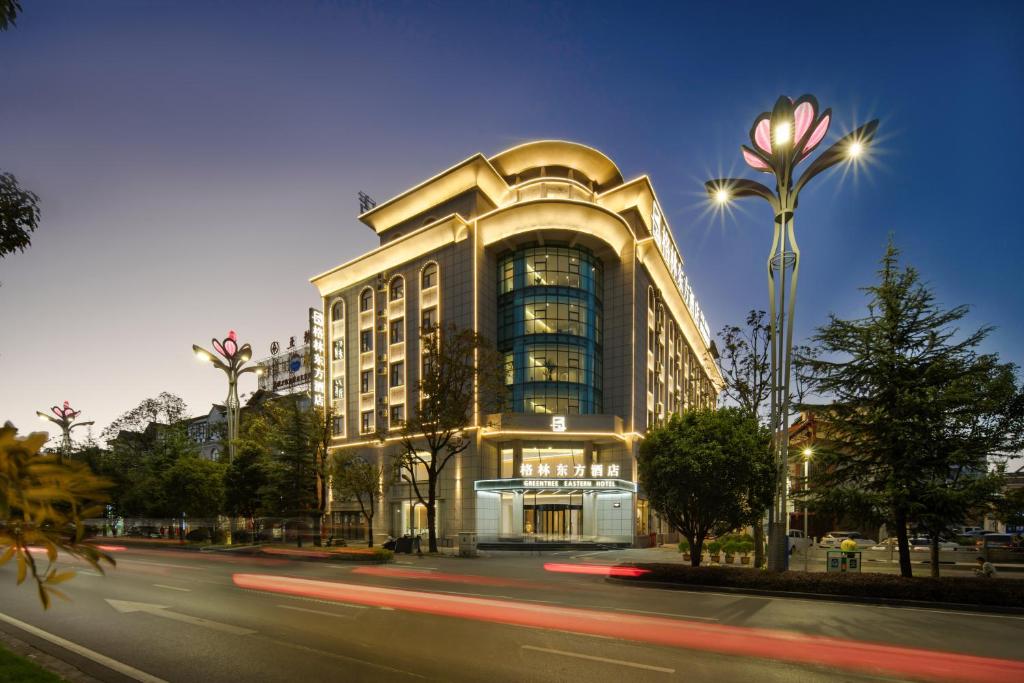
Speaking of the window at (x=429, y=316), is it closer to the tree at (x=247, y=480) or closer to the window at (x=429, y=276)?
the window at (x=429, y=276)

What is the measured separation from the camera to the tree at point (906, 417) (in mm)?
16906

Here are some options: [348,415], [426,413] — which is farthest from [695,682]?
[348,415]

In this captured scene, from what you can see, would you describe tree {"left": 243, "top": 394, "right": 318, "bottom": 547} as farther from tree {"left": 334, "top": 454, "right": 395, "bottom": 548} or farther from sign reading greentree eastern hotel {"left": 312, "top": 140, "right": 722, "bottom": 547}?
sign reading greentree eastern hotel {"left": 312, "top": 140, "right": 722, "bottom": 547}

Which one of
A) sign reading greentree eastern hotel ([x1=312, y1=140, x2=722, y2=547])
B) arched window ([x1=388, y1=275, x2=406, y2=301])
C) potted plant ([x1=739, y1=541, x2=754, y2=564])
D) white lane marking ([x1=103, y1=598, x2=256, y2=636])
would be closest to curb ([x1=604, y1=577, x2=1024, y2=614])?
potted plant ([x1=739, y1=541, x2=754, y2=564])

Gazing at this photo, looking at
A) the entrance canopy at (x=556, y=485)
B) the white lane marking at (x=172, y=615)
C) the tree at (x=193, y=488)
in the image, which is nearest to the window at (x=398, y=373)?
the entrance canopy at (x=556, y=485)

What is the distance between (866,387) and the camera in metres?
18.9

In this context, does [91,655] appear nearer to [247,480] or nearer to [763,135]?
[763,135]

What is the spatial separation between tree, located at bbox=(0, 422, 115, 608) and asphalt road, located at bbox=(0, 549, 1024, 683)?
689cm

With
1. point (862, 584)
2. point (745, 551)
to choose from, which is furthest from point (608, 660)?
point (745, 551)

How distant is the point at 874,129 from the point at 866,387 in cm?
833

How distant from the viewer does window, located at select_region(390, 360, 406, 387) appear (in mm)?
48344

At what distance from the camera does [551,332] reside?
1793 inches

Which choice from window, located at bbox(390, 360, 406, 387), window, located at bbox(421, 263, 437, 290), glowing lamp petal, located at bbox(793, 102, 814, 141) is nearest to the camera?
glowing lamp petal, located at bbox(793, 102, 814, 141)

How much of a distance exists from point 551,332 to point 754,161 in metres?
26.2
